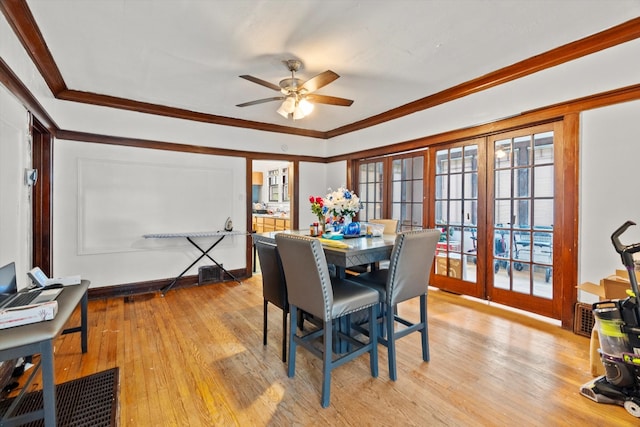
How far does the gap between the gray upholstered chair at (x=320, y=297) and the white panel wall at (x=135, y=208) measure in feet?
9.39

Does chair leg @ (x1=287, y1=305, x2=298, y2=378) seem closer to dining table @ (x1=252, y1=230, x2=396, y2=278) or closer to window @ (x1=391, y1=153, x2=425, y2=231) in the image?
dining table @ (x1=252, y1=230, x2=396, y2=278)

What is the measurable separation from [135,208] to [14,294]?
211 cm

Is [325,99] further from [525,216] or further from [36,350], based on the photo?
[36,350]

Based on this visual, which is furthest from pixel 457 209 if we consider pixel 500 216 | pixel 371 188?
pixel 371 188

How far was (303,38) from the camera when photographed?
239cm

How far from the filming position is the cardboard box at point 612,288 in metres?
2.20

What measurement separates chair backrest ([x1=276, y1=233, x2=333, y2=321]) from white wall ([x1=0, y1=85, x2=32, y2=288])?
1924 mm

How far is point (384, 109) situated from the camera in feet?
14.0

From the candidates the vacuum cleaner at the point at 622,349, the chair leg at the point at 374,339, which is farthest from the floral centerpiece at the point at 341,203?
the vacuum cleaner at the point at 622,349

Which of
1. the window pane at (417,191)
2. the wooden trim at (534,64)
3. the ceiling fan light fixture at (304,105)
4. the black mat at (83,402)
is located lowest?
the black mat at (83,402)

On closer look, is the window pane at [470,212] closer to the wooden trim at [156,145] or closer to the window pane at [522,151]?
the window pane at [522,151]

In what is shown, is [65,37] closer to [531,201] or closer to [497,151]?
[497,151]

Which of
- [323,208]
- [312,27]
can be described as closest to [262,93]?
[312,27]

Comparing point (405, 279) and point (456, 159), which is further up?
point (456, 159)
